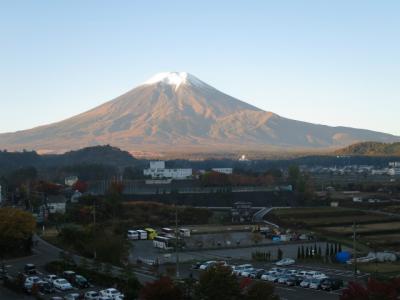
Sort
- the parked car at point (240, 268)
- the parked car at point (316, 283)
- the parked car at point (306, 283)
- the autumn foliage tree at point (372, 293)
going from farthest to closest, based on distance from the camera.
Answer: the parked car at point (240, 268) → the parked car at point (306, 283) → the parked car at point (316, 283) → the autumn foliage tree at point (372, 293)

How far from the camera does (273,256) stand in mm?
20234

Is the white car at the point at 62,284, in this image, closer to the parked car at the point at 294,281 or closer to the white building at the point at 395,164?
the parked car at the point at 294,281

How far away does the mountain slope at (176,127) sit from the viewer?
118m

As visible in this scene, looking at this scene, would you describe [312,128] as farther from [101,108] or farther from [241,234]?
[241,234]

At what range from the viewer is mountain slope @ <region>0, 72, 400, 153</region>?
4638 inches

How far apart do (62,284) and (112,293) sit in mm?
1749

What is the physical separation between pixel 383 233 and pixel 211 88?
127947mm

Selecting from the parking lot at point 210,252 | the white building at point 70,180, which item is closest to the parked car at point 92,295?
the parking lot at point 210,252

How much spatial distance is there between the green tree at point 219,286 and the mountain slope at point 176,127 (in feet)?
312

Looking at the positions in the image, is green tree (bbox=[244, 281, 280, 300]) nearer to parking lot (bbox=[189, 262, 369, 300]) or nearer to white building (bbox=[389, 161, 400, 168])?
parking lot (bbox=[189, 262, 369, 300])

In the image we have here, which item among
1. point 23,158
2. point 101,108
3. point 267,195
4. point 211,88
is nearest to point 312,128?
point 211,88

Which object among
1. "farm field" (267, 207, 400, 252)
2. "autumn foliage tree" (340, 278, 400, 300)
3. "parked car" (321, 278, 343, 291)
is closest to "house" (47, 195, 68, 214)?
"farm field" (267, 207, 400, 252)

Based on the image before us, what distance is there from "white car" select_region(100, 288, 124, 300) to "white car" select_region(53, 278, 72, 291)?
1.45m

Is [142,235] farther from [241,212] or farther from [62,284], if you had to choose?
[62,284]
